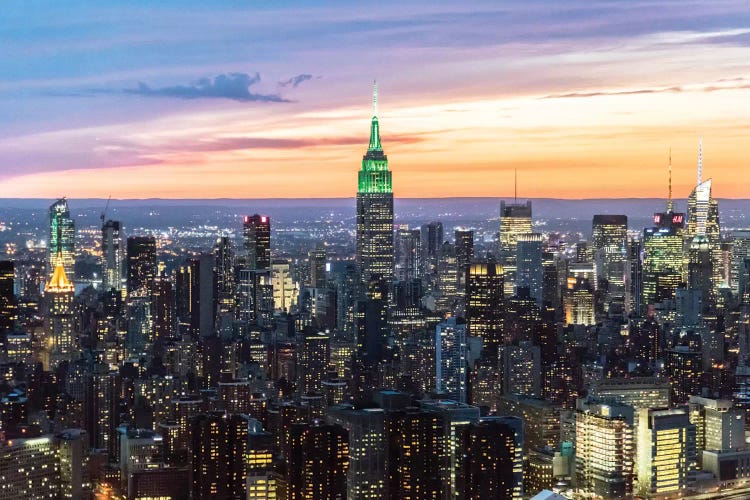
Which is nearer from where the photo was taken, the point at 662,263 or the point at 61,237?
the point at 61,237

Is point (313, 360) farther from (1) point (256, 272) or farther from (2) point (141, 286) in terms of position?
(1) point (256, 272)

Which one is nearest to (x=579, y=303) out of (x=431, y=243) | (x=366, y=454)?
(x=431, y=243)

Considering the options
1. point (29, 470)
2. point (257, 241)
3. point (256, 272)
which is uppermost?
point (257, 241)

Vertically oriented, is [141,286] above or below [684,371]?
above

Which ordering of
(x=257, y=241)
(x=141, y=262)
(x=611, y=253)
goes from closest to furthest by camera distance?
(x=141, y=262), (x=257, y=241), (x=611, y=253)

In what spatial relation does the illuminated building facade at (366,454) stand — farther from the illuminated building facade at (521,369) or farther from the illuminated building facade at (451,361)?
the illuminated building facade at (521,369)

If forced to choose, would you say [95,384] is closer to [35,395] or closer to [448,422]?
[35,395]

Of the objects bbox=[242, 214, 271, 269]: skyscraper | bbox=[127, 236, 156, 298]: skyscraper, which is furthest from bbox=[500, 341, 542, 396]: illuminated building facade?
bbox=[242, 214, 271, 269]: skyscraper
